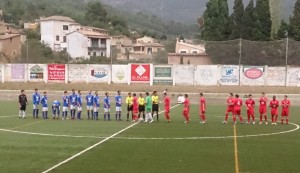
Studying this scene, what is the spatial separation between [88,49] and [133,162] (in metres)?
85.7

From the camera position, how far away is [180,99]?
47438 mm

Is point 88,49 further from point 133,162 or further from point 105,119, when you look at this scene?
point 133,162

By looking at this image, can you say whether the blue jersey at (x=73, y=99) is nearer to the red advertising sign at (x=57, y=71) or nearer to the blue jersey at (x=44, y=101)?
the blue jersey at (x=44, y=101)

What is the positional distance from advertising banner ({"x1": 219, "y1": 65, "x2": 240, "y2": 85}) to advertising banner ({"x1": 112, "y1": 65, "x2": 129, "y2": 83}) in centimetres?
1003

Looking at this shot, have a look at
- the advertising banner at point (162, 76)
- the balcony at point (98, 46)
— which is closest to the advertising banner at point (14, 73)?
the advertising banner at point (162, 76)

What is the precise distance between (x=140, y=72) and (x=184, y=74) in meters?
4.67

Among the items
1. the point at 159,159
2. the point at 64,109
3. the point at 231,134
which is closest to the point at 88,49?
the point at 64,109

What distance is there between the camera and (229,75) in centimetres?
5131

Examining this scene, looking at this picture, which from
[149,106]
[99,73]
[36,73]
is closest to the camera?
[149,106]

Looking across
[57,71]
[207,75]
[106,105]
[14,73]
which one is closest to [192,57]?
[207,75]

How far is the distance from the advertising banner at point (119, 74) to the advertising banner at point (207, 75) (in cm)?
746

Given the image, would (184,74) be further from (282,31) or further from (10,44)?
(10,44)

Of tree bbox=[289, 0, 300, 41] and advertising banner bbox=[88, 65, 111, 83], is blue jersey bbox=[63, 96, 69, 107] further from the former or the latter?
tree bbox=[289, 0, 300, 41]

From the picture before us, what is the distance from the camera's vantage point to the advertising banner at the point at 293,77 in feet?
165
